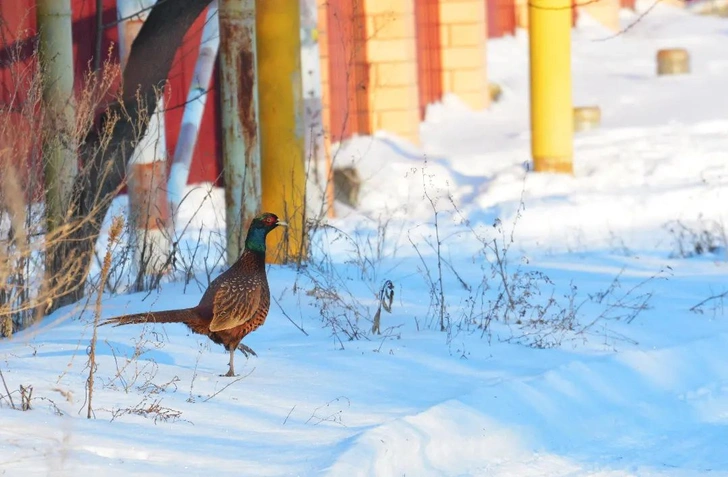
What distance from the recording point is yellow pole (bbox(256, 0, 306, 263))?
9.26m

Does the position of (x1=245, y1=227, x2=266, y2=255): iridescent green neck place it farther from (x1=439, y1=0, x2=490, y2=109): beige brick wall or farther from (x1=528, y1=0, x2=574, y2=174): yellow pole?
(x1=439, y1=0, x2=490, y2=109): beige brick wall

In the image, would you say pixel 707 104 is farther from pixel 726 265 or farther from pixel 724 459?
pixel 724 459

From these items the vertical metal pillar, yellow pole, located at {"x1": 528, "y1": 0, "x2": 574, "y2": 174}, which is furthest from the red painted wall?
yellow pole, located at {"x1": 528, "y1": 0, "x2": 574, "y2": 174}

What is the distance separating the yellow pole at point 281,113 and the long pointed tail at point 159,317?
3.32m

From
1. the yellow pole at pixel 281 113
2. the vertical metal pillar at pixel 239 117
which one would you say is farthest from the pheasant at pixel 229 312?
the yellow pole at pixel 281 113

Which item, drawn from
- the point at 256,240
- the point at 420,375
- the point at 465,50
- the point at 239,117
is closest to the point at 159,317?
the point at 256,240

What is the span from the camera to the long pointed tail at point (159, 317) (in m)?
5.64

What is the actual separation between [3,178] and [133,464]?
2246mm

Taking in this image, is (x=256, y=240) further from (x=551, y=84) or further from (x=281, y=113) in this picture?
(x=551, y=84)

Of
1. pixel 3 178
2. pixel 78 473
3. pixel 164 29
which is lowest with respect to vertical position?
pixel 78 473

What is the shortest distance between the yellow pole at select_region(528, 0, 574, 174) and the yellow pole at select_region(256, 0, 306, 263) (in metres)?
4.91

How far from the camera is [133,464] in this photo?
4344 millimetres

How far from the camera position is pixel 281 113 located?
30.9 ft

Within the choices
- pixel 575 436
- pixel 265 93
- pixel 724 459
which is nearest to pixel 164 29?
pixel 265 93
